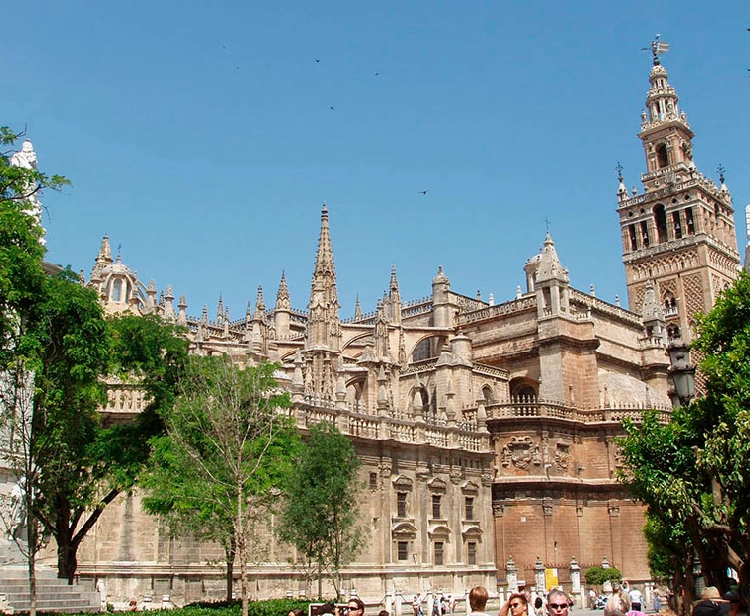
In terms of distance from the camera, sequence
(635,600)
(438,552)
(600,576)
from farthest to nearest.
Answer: (600,576)
(438,552)
(635,600)

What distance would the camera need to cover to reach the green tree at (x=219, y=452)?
20.9 m

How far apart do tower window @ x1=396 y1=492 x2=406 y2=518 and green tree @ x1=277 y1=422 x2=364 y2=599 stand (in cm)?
685

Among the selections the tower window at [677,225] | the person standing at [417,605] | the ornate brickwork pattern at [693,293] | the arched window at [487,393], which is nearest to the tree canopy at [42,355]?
the person standing at [417,605]

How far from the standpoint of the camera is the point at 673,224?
224 ft

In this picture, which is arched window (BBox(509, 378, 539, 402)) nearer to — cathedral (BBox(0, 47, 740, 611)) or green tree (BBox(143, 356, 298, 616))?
cathedral (BBox(0, 47, 740, 611))

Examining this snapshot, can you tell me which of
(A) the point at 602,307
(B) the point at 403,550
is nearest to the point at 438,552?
(B) the point at 403,550

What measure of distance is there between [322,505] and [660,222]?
51.8m

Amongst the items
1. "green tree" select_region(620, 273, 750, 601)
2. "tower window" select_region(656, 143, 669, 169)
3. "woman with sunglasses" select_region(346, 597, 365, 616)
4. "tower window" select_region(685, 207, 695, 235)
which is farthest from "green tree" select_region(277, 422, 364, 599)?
"tower window" select_region(656, 143, 669, 169)

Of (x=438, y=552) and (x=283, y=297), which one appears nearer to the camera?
(x=438, y=552)

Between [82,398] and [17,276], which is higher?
[17,276]

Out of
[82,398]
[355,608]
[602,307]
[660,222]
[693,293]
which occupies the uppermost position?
[660,222]

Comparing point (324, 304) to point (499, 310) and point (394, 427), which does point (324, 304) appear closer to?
point (394, 427)

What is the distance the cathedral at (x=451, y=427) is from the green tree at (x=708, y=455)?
11.6 metres

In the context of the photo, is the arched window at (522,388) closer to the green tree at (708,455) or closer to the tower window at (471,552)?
the tower window at (471,552)
